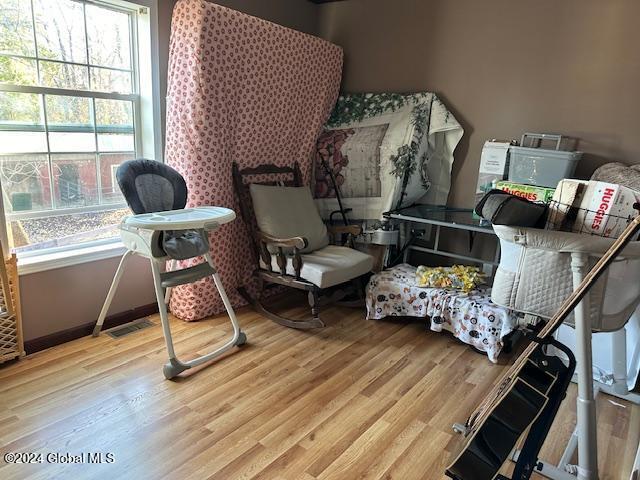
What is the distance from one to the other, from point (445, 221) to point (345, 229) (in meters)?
0.75

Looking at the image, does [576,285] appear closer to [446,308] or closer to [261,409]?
[446,308]

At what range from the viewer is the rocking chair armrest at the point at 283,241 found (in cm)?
287

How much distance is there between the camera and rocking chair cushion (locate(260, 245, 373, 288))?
9.43 ft

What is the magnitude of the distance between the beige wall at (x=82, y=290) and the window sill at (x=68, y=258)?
0.03 meters

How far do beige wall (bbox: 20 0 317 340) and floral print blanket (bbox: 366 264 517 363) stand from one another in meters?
1.65

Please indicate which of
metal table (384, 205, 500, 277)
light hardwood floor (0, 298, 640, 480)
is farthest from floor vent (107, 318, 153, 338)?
metal table (384, 205, 500, 277)

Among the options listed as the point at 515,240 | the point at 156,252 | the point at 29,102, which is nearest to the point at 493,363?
the point at 515,240

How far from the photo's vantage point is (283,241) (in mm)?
2951

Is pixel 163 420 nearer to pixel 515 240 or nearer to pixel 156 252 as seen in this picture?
pixel 156 252

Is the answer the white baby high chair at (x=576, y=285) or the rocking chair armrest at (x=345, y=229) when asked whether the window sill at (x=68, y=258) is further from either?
the white baby high chair at (x=576, y=285)

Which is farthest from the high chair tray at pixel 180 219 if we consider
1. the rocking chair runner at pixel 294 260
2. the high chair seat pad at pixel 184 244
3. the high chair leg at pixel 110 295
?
the rocking chair runner at pixel 294 260

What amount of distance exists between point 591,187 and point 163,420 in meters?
2.02

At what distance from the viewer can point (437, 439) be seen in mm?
1998

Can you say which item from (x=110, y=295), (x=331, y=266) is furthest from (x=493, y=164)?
(x=110, y=295)
